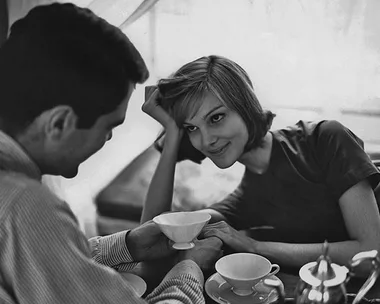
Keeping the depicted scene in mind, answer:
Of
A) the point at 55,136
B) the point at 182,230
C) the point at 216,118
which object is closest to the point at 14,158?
the point at 55,136

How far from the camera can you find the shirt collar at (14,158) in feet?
2.76

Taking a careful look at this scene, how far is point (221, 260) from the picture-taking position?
45.6 inches

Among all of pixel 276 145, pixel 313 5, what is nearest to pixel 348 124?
pixel 276 145

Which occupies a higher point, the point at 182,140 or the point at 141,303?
the point at 182,140

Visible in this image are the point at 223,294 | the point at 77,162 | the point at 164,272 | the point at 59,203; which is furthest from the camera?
the point at 164,272

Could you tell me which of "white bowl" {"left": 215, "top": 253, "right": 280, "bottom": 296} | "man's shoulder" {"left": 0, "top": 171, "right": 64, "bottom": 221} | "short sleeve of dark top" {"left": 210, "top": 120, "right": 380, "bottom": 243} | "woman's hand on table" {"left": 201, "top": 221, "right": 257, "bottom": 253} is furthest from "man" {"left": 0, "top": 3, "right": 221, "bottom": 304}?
"short sleeve of dark top" {"left": 210, "top": 120, "right": 380, "bottom": 243}

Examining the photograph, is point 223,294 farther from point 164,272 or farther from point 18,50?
point 18,50

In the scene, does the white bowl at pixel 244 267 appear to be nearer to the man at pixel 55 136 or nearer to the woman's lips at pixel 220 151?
the man at pixel 55 136

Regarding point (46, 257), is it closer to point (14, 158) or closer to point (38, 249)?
point (38, 249)

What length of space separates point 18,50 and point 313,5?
2.37 ft

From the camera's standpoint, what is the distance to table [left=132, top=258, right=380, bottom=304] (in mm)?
1145

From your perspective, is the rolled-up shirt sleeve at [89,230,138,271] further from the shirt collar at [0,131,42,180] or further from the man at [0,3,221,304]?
the shirt collar at [0,131,42,180]

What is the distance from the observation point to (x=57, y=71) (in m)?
0.88

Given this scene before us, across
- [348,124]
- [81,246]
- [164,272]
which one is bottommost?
[164,272]
